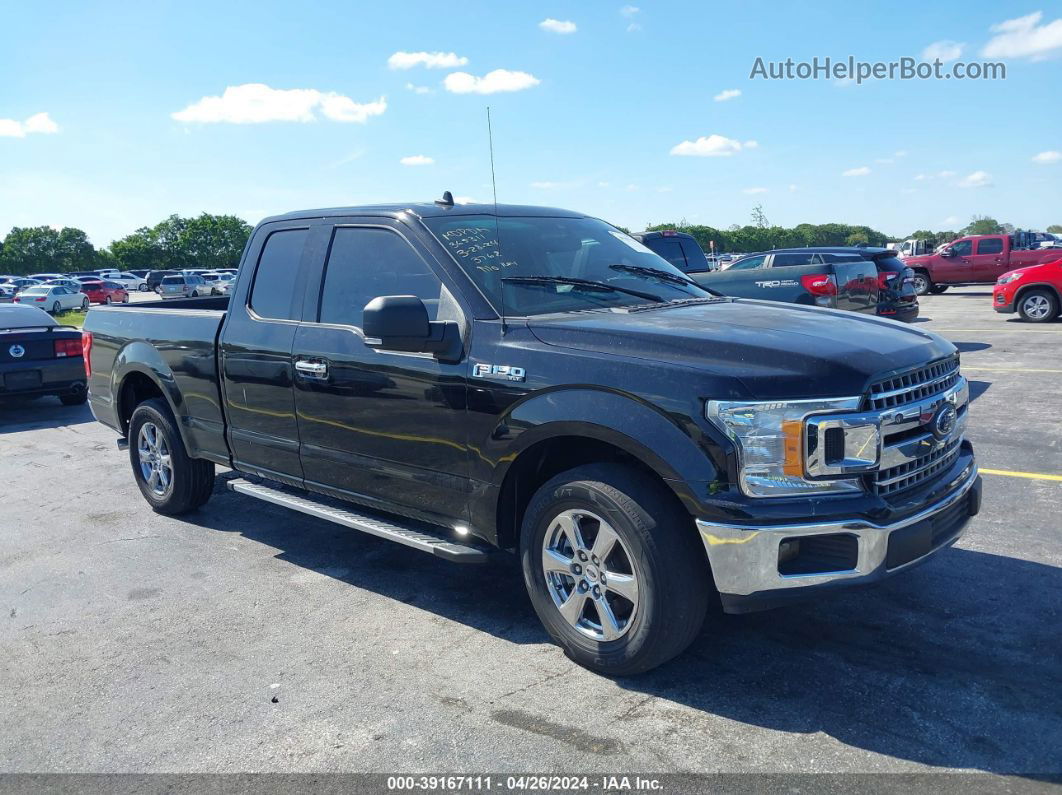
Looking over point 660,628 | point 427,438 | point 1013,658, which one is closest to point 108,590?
point 427,438

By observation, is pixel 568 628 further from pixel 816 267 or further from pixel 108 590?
pixel 816 267

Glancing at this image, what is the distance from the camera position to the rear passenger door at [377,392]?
4168mm

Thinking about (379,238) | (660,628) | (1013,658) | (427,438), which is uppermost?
(379,238)

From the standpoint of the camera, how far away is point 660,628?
11.1 ft

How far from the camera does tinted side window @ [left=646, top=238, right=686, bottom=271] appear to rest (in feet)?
46.8

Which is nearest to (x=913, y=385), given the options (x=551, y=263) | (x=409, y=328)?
(x=551, y=263)

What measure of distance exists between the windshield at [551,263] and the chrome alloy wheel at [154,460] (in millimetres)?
2967

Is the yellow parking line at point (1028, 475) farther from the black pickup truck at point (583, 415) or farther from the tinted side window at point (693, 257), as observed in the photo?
the tinted side window at point (693, 257)

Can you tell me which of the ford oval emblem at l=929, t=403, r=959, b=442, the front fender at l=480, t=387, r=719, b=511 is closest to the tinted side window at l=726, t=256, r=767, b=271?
the ford oval emblem at l=929, t=403, r=959, b=442

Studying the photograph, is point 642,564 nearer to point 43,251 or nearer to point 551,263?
point 551,263

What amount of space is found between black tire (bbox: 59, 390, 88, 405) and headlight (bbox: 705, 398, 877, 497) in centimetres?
1048

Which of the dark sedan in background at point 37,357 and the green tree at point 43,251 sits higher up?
the green tree at point 43,251

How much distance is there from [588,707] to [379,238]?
259cm

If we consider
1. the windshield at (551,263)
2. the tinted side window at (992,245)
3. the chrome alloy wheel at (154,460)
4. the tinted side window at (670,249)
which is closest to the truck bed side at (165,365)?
the chrome alloy wheel at (154,460)
